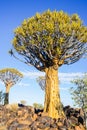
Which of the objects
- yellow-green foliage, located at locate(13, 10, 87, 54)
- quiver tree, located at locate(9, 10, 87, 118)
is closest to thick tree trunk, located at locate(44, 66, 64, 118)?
quiver tree, located at locate(9, 10, 87, 118)

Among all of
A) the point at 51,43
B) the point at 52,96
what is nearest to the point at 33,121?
the point at 52,96

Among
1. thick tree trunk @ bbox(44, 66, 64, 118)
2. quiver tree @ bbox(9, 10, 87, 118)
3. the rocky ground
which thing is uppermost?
quiver tree @ bbox(9, 10, 87, 118)

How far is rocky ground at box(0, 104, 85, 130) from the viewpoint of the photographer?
22.5 meters

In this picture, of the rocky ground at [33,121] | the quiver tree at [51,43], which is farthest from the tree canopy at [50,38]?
the rocky ground at [33,121]

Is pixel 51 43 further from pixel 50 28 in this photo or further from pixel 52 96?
pixel 52 96

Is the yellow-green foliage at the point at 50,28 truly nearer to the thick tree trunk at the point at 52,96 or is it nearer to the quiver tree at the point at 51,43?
the quiver tree at the point at 51,43

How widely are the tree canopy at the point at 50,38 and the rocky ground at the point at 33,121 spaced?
4659 mm

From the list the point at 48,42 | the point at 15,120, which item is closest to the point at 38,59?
the point at 48,42

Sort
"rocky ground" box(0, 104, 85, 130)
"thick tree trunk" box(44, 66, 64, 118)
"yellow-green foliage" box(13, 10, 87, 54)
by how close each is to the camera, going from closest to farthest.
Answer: "rocky ground" box(0, 104, 85, 130) → "yellow-green foliage" box(13, 10, 87, 54) → "thick tree trunk" box(44, 66, 64, 118)

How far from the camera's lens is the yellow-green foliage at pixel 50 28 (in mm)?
24772

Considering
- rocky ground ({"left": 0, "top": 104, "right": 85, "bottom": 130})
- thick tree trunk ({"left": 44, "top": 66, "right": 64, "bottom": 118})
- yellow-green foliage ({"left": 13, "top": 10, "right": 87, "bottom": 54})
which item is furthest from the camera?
thick tree trunk ({"left": 44, "top": 66, "right": 64, "bottom": 118})

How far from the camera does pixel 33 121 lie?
24.0m

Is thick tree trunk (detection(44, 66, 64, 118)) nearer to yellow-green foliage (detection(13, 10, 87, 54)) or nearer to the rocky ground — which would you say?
the rocky ground

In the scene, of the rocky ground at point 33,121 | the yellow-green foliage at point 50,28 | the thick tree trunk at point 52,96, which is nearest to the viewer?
the rocky ground at point 33,121
